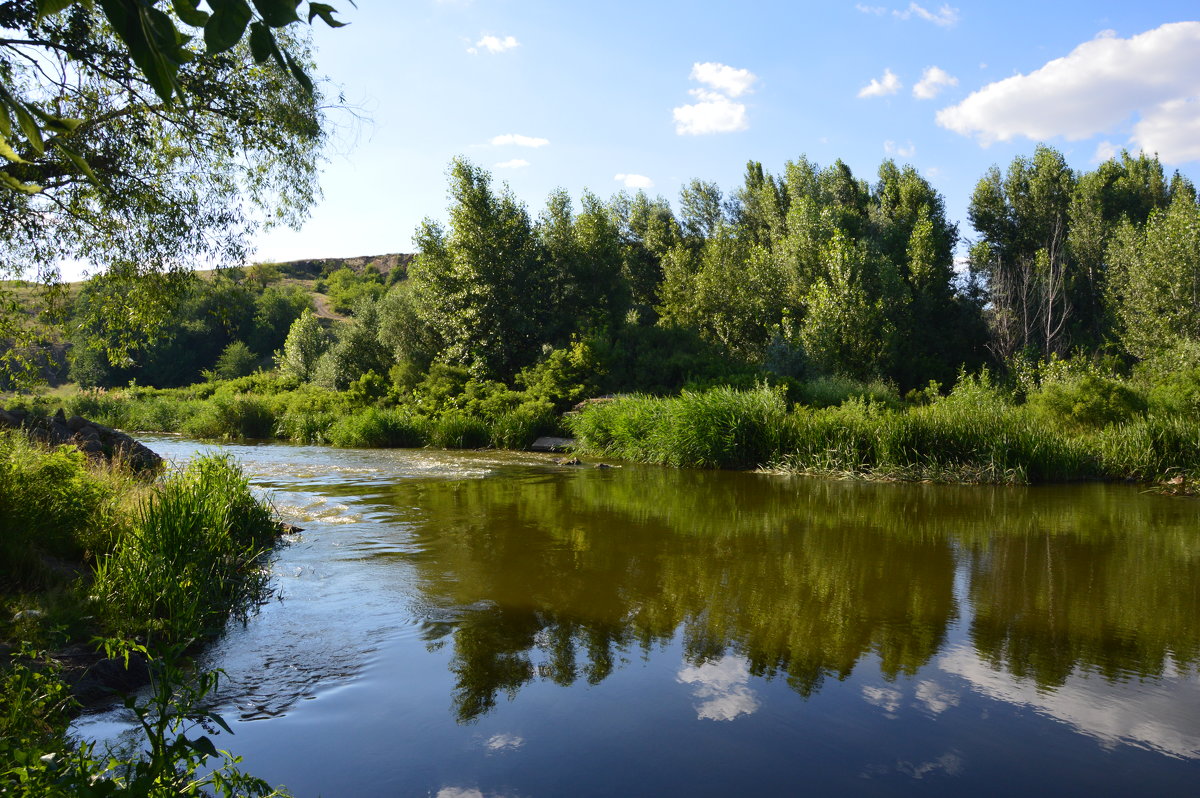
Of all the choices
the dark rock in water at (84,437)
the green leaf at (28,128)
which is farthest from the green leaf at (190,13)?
the dark rock in water at (84,437)

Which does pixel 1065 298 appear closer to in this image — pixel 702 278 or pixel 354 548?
pixel 702 278

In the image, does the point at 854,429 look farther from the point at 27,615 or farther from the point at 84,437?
the point at 27,615

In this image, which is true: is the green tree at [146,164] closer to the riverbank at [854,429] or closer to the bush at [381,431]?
the riverbank at [854,429]

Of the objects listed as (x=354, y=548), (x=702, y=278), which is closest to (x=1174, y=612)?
(x=354, y=548)

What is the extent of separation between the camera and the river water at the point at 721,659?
4734mm

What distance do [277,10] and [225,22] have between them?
0.12 m

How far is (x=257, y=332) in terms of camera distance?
2149 inches

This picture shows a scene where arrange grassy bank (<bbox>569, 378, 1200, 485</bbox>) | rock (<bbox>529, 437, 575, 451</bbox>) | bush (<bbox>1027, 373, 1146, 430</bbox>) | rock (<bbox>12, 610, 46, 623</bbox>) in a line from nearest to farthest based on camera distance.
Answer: rock (<bbox>12, 610, 46, 623</bbox>)
grassy bank (<bbox>569, 378, 1200, 485</bbox>)
bush (<bbox>1027, 373, 1146, 430</bbox>)
rock (<bbox>529, 437, 575, 451</bbox>)

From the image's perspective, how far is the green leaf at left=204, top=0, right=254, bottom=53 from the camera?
6.14 ft

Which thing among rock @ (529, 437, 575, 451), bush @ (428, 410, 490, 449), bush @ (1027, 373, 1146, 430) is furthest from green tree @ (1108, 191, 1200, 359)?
bush @ (428, 410, 490, 449)

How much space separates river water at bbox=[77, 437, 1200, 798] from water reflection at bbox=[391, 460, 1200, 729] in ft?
0.14

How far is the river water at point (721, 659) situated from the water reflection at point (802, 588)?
0.04 m

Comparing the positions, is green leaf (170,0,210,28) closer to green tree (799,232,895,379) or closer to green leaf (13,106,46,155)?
green leaf (13,106,46,155)

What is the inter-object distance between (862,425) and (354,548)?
42.1 ft
